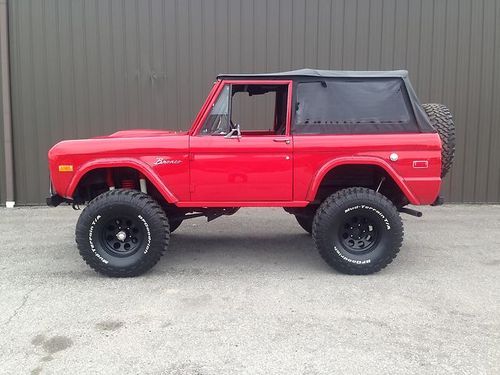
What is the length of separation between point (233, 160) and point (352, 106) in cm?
135

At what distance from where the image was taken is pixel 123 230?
4680 mm

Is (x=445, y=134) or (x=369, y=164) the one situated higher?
(x=445, y=134)

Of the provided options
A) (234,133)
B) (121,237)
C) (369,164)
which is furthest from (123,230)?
(369,164)

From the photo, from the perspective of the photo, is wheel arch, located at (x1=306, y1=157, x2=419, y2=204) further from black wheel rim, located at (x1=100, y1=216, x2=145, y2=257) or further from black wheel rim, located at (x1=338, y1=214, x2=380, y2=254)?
black wheel rim, located at (x1=100, y1=216, x2=145, y2=257)

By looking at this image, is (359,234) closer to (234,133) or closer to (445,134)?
(445,134)

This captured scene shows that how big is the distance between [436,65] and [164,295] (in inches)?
260

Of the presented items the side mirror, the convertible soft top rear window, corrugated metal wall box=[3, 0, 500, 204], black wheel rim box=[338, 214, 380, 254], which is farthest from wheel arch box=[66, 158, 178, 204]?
corrugated metal wall box=[3, 0, 500, 204]

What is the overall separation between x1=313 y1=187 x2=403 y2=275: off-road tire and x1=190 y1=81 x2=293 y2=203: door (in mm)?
484

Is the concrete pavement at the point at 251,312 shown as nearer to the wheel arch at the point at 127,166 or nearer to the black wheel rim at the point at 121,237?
the black wheel rim at the point at 121,237

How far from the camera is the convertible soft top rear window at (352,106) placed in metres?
4.66

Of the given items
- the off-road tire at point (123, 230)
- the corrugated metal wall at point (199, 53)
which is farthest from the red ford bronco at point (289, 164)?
the corrugated metal wall at point (199, 53)

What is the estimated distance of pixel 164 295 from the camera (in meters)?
4.20

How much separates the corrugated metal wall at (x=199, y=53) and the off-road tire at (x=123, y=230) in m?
4.02

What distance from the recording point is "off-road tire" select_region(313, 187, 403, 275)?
14.9 feet
